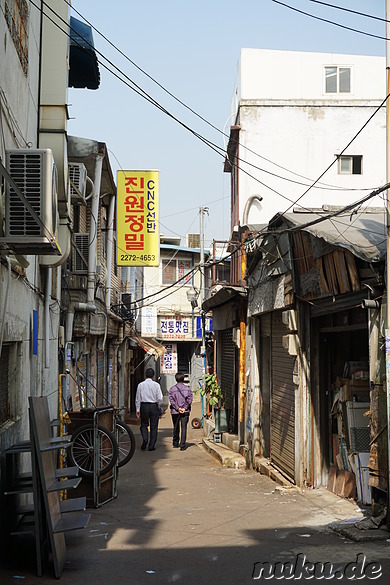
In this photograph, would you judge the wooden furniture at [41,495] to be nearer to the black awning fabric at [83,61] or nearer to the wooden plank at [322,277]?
the wooden plank at [322,277]

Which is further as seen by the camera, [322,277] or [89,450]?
[89,450]

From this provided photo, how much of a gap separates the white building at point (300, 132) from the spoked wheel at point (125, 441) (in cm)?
1000

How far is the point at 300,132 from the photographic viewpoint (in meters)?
20.9

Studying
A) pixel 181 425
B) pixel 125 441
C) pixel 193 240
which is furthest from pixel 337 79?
pixel 193 240

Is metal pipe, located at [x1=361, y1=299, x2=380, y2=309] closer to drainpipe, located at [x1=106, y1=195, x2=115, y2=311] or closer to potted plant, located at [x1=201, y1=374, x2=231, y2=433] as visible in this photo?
potted plant, located at [x1=201, y1=374, x2=231, y2=433]

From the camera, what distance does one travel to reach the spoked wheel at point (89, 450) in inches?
378

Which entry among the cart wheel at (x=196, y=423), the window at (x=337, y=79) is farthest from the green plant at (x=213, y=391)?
the window at (x=337, y=79)

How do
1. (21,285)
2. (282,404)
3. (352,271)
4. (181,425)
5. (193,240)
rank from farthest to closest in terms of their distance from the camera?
(193,240)
(181,425)
(282,404)
(352,271)
(21,285)

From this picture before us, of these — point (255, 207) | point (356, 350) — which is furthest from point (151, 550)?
point (255, 207)

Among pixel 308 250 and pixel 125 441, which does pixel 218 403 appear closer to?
pixel 125 441

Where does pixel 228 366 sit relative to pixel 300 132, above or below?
below

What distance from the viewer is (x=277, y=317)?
12.7m

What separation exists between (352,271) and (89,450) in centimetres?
449

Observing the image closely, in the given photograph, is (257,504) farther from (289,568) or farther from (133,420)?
(133,420)
